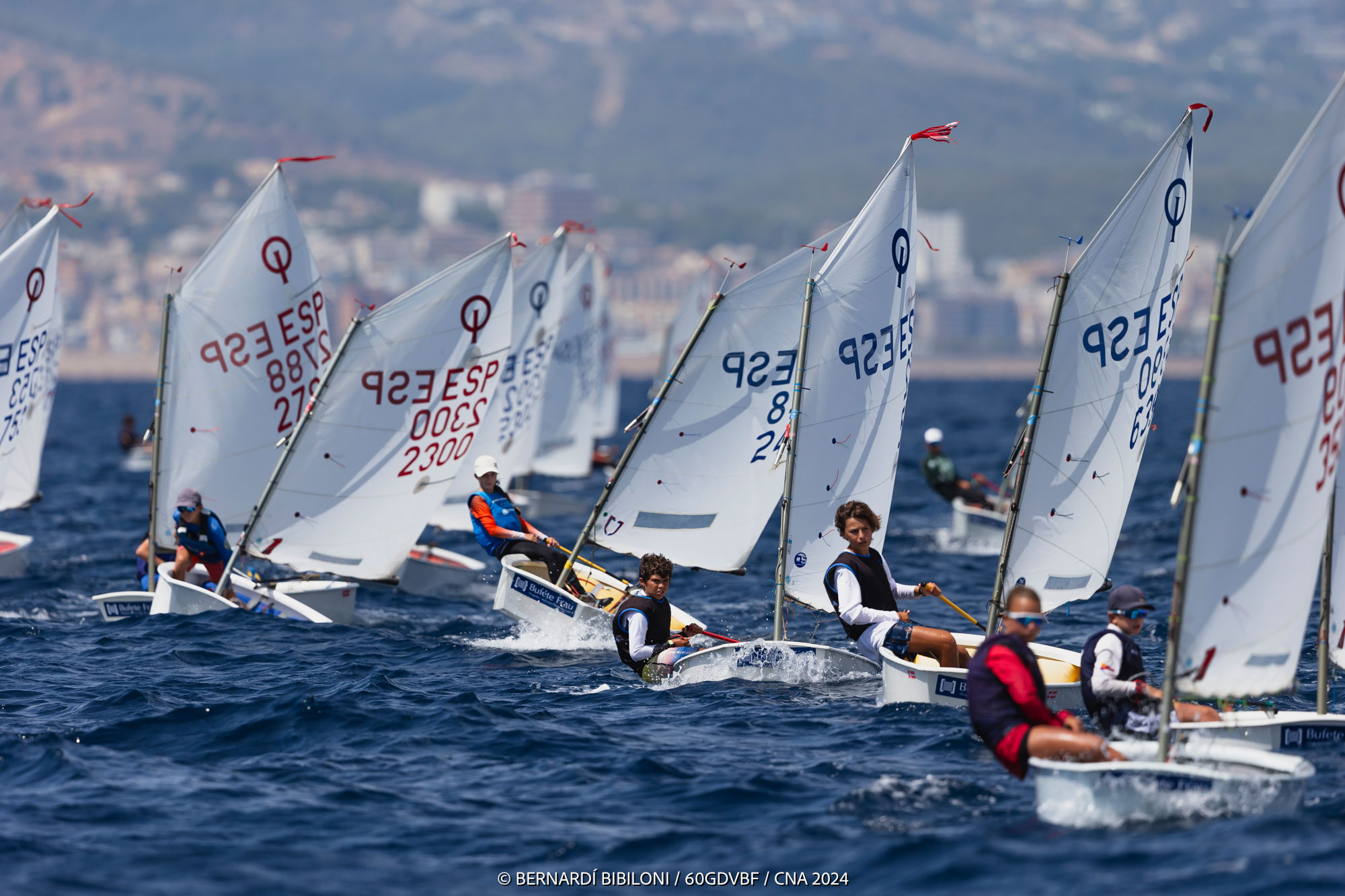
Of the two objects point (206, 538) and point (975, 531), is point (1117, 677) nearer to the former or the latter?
point (206, 538)

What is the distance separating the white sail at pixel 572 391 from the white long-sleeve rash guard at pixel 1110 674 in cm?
1863

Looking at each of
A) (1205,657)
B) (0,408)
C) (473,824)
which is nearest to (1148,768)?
(1205,657)

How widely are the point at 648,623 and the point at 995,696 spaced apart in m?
4.24

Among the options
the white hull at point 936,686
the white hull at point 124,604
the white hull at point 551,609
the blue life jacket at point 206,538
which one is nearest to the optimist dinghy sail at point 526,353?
the blue life jacket at point 206,538

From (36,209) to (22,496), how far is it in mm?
3526

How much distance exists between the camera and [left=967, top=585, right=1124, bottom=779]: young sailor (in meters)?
9.22

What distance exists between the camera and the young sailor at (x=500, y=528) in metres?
15.9

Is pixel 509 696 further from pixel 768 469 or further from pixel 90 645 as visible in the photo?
pixel 90 645

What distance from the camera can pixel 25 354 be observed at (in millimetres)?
18750

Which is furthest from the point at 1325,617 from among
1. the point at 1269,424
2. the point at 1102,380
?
the point at 1102,380

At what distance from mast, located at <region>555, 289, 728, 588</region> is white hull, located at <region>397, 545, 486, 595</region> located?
12.5ft

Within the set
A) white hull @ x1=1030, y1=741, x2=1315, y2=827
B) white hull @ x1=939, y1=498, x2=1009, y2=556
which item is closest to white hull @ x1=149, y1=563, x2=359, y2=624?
white hull @ x1=1030, y1=741, x2=1315, y2=827

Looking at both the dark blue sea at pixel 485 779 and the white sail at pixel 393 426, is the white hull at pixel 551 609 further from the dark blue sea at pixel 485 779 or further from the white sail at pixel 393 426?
the white sail at pixel 393 426

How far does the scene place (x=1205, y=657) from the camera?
A: 927 centimetres
